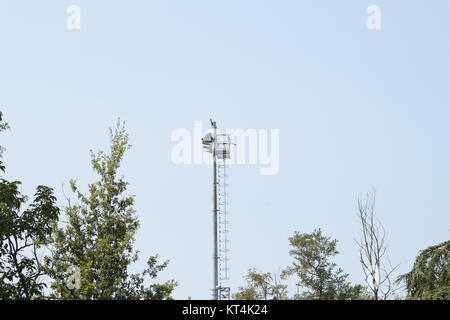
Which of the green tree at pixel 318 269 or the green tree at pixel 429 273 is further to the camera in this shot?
the green tree at pixel 318 269

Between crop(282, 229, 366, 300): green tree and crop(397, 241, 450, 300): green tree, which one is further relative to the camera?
crop(282, 229, 366, 300): green tree

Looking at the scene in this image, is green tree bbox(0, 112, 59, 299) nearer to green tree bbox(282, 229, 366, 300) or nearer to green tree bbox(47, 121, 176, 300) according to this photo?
green tree bbox(47, 121, 176, 300)

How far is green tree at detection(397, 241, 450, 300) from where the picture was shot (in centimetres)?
1871

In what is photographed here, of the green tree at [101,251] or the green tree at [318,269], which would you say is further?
the green tree at [318,269]

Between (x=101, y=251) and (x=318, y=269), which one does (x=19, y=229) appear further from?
(x=318, y=269)

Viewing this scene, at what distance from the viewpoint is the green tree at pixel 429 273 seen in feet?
61.4

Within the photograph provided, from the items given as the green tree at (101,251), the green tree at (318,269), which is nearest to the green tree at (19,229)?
the green tree at (101,251)

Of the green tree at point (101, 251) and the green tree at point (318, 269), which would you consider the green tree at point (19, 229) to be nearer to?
the green tree at point (101, 251)

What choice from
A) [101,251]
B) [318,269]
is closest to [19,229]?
[101,251]

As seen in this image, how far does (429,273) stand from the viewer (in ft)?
61.9

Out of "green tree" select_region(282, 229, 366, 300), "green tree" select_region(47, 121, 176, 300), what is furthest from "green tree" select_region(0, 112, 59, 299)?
"green tree" select_region(282, 229, 366, 300)
